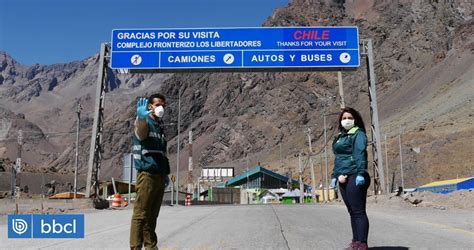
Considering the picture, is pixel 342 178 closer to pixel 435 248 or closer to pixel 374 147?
pixel 435 248

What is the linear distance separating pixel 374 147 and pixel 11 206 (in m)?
17.5

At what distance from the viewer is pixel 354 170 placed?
6316 millimetres

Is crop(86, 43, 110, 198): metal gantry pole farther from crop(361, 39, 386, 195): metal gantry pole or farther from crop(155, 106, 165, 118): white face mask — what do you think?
crop(155, 106, 165, 118): white face mask

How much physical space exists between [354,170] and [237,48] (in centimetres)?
1956

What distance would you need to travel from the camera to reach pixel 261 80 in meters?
163

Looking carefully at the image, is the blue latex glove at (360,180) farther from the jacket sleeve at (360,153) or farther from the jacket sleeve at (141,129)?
the jacket sleeve at (141,129)

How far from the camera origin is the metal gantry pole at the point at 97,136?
25.5 meters

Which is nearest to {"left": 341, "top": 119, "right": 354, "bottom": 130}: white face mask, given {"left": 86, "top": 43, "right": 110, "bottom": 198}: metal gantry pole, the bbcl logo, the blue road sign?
the bbcl logo

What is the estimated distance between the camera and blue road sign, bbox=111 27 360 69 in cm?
2511

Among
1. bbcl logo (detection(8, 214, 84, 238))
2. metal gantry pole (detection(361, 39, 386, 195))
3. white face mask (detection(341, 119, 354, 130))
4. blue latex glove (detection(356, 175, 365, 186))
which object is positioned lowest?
bbcl logo (detection(8, 214, 84, 238))

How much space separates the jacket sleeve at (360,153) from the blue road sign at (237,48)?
744 inches

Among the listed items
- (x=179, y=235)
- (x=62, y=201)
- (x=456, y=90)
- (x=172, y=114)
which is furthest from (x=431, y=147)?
(x=172, y=114)

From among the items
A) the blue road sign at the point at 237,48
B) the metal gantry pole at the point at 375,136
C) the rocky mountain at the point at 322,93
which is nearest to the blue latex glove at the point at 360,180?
the blue road sign at the point at 237,48

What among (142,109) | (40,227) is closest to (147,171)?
(142,109)
